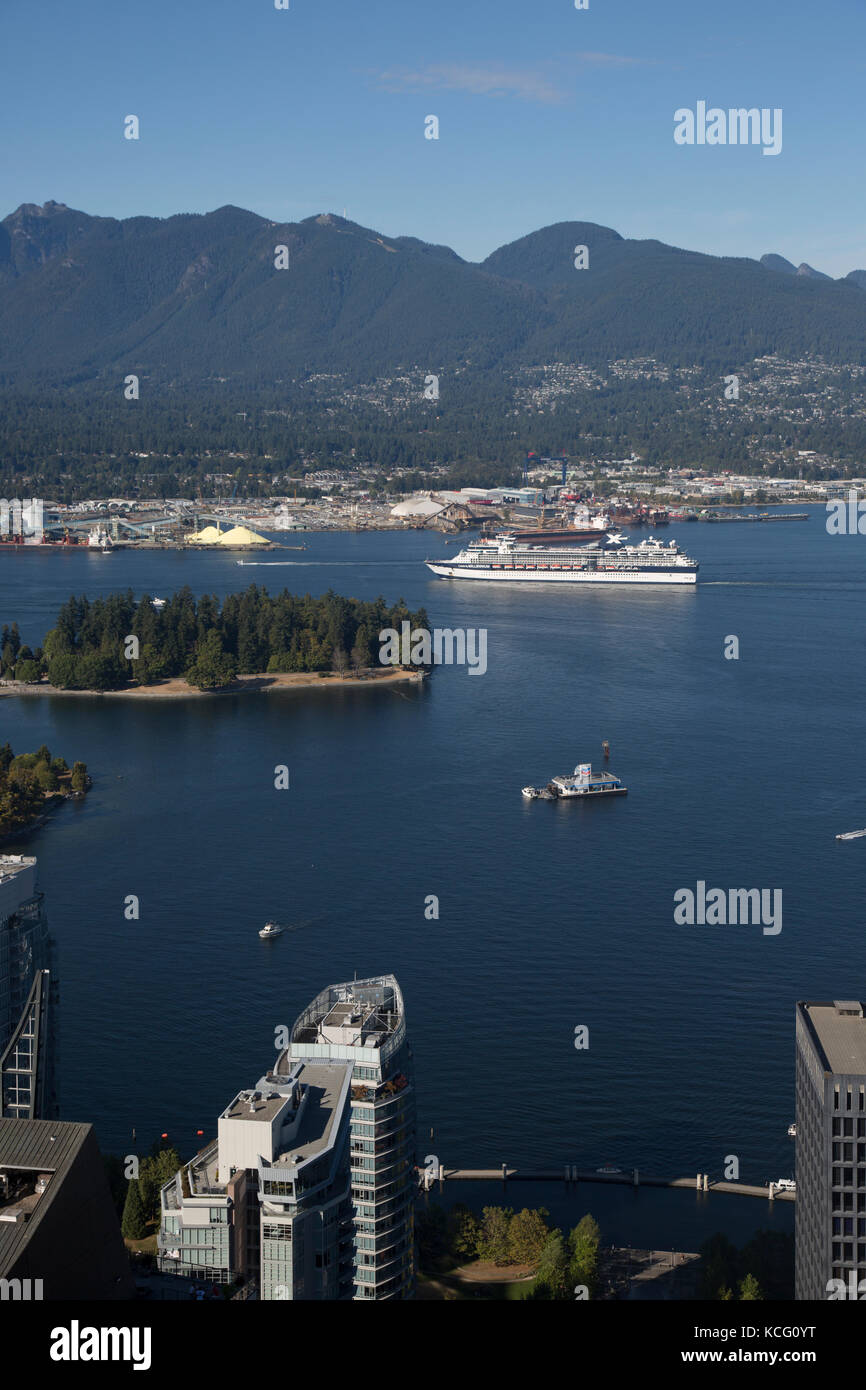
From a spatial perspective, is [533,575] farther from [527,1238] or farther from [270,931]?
[527,1238]

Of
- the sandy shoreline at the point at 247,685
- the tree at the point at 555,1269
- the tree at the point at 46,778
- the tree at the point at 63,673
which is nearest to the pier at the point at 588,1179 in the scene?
the tree at the point at 555,1269

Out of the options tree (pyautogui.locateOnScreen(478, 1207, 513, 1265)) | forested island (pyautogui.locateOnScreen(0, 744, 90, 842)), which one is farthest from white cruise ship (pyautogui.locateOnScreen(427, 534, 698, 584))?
tree (pyautogui.locateOnScreen(478, 1207, 513, 1265))

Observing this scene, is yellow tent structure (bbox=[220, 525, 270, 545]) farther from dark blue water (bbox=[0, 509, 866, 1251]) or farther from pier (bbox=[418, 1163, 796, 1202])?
pier (bbox=[418, 1163, 796, 1202])

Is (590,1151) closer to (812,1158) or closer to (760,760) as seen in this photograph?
(812,1158)

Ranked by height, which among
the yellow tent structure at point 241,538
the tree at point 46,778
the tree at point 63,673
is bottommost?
the tree at point 46,778

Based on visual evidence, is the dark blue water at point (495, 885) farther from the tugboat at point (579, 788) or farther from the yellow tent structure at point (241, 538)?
the yellow tent structure at point (241, 538)

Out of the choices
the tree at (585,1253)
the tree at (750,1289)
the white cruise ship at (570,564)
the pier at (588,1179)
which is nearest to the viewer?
the tree at (750,1289)

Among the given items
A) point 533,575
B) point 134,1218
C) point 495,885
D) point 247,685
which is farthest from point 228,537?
point 134,1218
